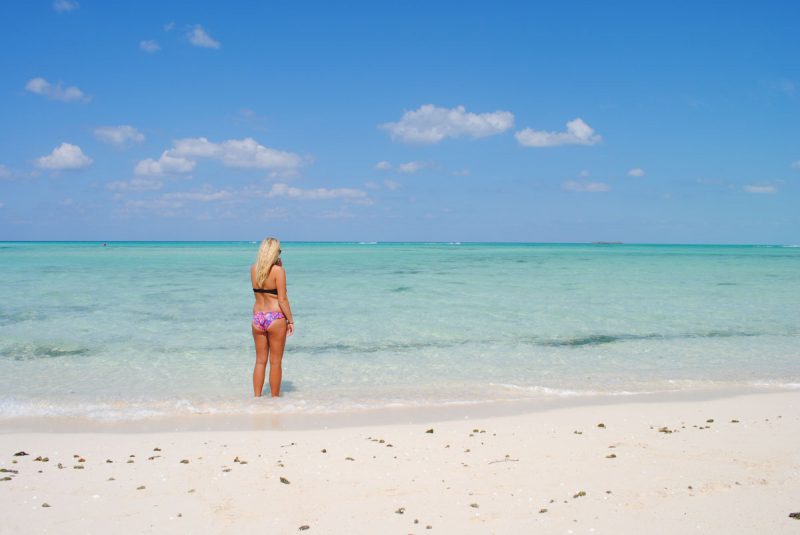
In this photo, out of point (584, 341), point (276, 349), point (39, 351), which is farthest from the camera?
point (584, 341)

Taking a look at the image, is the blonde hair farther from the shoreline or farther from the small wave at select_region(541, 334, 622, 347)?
the small wave at select_region(541, 334, 622, 347)

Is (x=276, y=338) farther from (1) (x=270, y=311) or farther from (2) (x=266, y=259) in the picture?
(2) (x=266, y=259)

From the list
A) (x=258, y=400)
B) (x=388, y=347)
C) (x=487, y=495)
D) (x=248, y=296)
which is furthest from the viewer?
(x=248, y=296)

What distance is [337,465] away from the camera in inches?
208

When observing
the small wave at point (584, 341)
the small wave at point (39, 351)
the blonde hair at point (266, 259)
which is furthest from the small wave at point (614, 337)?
the small wave at point (39, 351)

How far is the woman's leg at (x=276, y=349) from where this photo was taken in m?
8.01

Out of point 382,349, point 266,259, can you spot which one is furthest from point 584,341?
point 266,259

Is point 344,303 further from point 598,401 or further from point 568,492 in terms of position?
point 568,492

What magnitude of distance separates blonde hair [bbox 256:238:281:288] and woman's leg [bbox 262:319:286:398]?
0.63 meters

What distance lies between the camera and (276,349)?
8094mm

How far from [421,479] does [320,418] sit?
2.65 m

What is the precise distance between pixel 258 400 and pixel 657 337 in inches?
376

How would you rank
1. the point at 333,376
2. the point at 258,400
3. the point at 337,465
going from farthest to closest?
the point at 333,376 → the point at 258,400 → the point at 337,465

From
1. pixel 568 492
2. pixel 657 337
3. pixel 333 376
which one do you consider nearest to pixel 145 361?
pixel 333 376
